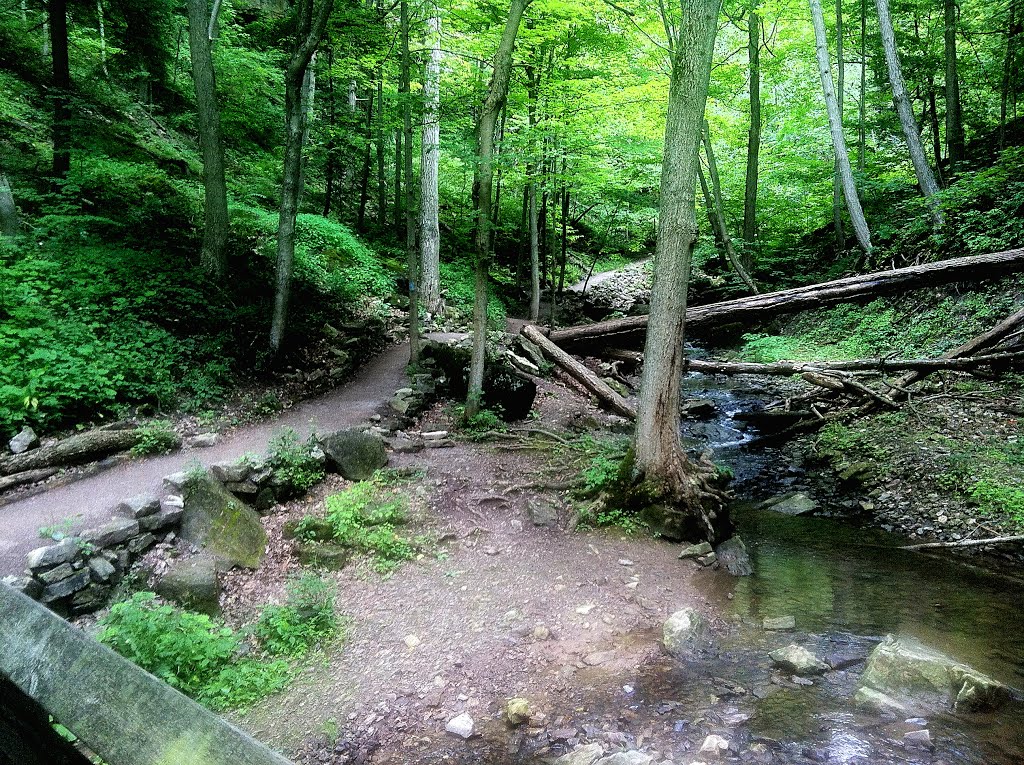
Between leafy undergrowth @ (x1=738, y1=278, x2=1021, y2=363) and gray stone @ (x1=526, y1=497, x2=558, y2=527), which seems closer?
gray stone @ (x1=526, y1=497, x2=558, y2=527)

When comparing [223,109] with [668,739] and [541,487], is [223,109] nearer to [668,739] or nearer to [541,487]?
[541,487]

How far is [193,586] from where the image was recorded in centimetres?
502

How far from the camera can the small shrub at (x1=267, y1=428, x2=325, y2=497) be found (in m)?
6.90

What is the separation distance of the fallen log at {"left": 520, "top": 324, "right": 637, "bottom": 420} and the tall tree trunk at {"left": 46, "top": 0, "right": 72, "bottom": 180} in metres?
9.79

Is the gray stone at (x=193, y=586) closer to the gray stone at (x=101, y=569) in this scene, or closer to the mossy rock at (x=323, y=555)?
the gray stone at (x=101, y=569)

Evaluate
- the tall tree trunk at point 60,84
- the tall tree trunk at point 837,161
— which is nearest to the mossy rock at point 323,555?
the tall tree trunk at point 60,84

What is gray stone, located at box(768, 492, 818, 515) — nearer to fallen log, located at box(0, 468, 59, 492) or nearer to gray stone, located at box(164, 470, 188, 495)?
gray stone, located at box(164, 470, 188, 495)

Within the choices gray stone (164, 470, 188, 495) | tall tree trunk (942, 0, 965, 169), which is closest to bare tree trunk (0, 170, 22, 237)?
gray stone (164, 470, 188, 495)

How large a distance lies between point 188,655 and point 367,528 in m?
2.34

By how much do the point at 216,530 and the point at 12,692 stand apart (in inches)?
202

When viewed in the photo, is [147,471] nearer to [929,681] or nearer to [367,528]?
[367,528]

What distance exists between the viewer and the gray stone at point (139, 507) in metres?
5.44

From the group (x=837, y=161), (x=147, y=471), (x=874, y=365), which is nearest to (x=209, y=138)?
(x=147, y=471)

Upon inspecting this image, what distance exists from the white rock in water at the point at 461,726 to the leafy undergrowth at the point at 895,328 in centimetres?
1035
